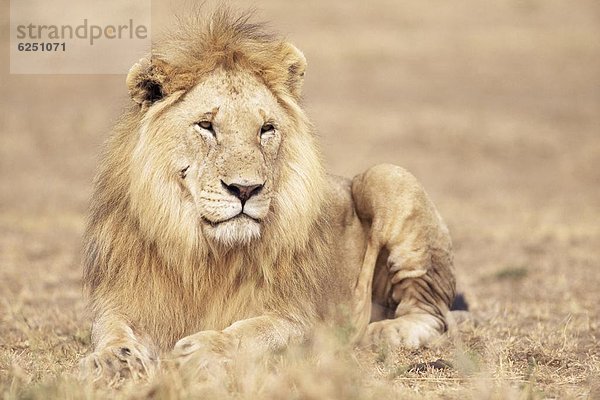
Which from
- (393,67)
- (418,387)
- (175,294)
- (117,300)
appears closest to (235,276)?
(175,294)

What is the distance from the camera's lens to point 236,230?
4.44 m

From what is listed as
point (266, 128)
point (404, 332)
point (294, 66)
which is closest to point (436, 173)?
point (404, 332)

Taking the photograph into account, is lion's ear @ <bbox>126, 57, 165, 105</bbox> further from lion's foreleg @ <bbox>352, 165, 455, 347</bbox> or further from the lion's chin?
lion's foreleg @ <bbox>352, 165, 455, 347</bbox>

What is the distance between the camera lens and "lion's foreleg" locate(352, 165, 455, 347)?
6.20 m

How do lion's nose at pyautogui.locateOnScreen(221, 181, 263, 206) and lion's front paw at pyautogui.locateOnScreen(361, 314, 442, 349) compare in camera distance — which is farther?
lion's front paw at pyautogui.locateOnScreen(361, 314, 442, 349)

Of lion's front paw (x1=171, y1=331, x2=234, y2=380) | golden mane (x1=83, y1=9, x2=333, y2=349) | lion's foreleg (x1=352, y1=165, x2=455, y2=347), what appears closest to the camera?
lion's front paw (x1=171, y1=331, x2=234, y2=380)

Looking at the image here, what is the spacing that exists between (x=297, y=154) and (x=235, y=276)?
0.70m

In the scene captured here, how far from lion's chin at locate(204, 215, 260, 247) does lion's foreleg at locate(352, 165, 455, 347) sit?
5.77 ft

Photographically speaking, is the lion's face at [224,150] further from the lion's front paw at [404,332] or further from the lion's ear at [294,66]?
the lion's front paw at [404,332]

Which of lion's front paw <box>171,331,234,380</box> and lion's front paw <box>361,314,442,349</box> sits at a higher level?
lion's front paw <box>171,331,234,380</box>

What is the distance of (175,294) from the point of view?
481 centimetres

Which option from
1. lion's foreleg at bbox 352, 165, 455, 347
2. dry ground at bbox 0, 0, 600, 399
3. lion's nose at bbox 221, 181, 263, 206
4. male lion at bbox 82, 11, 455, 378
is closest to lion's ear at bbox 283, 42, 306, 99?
male lion at bbox 82, 11, 455, 378

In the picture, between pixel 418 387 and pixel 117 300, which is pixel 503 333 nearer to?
pixel 418 387

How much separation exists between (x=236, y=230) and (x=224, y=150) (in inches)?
15.3
